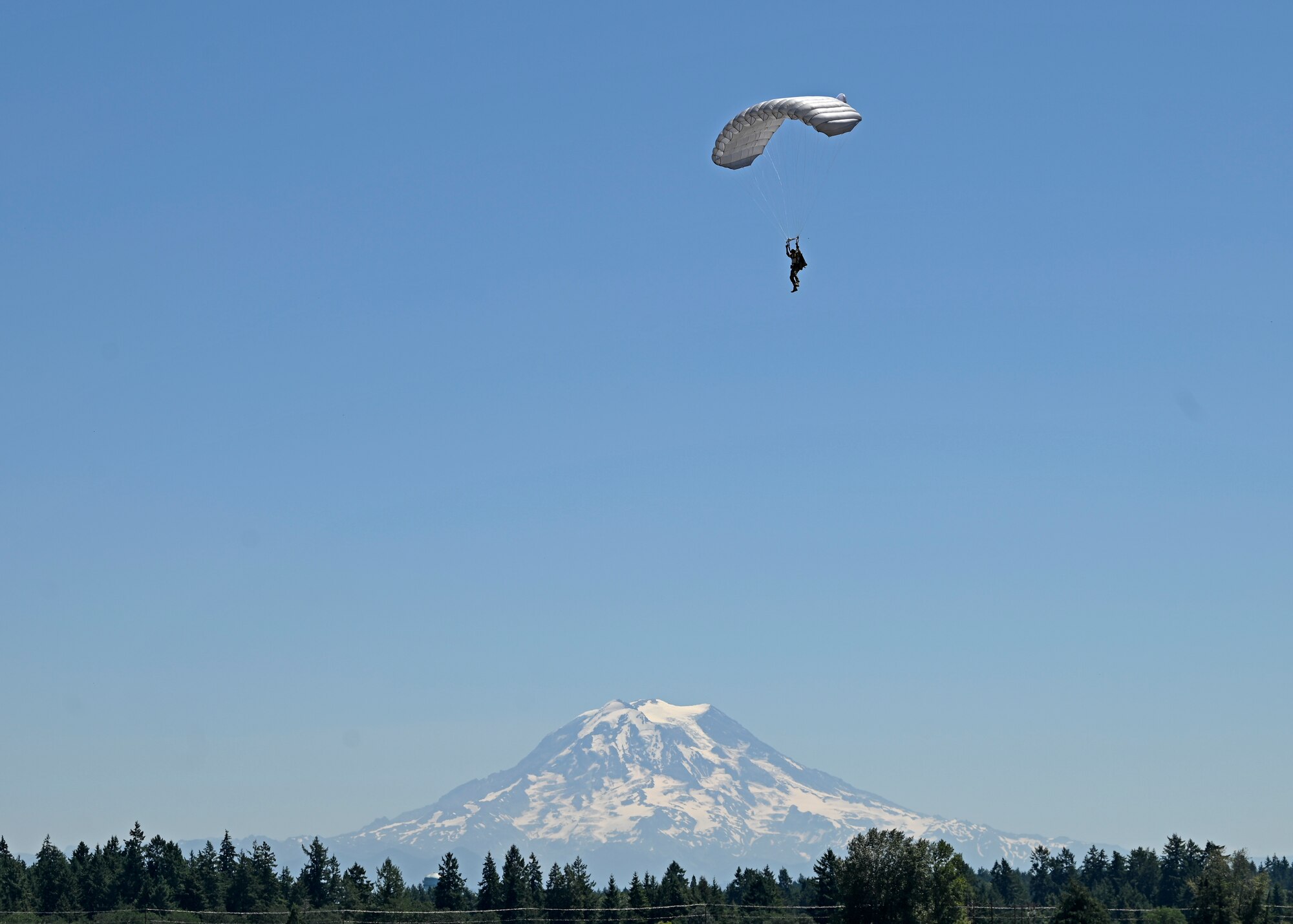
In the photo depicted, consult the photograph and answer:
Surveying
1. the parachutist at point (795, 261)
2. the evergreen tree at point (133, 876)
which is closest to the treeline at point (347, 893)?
the evergreen tree at point (133, 876)

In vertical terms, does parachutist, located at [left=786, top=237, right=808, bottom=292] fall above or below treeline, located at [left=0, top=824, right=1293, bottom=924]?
above

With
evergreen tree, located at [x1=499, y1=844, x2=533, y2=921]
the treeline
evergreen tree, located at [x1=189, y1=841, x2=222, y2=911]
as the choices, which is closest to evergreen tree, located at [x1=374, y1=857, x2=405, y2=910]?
the treeline

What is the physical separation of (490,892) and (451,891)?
486 cm

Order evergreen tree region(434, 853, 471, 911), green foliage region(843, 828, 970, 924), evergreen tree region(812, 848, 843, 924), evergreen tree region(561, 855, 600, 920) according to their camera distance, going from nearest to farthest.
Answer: green foliage region(843, 828, 970, 924)
evergreen tree region(812, 848, 843, 924)
evergreen tree region(561, 855, 600, 920)
evergreen tree region(434, 853, 471, 911)

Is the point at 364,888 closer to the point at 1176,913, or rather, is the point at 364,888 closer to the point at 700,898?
the point at 700,898

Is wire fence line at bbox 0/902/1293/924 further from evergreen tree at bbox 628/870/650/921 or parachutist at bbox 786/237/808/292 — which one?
parachutist at bbox 786/237/808/292

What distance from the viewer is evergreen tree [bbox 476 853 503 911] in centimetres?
16712

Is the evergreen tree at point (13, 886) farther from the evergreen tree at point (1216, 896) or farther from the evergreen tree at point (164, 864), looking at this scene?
the evergreen tree at point (1216, 896)

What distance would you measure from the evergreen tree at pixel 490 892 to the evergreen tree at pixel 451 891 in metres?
1.72

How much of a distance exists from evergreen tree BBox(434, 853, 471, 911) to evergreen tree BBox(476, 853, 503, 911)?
5.65ft

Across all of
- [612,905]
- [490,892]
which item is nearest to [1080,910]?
[612,905]

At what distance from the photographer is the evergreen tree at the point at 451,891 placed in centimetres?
16900

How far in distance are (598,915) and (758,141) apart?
10048 centimetres

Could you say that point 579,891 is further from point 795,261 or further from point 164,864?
Answer: point 795,261
